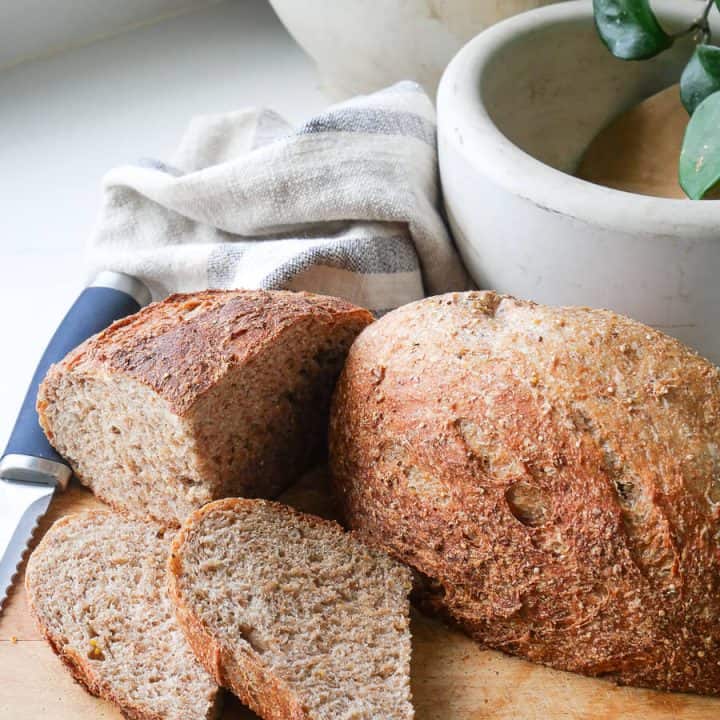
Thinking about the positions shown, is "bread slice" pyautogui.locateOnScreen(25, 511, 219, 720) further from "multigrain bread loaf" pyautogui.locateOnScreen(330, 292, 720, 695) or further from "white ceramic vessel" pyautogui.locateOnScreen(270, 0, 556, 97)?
"white ceramic vessel" pyautogui.locateOnScreen(270, 0, 556, 97)

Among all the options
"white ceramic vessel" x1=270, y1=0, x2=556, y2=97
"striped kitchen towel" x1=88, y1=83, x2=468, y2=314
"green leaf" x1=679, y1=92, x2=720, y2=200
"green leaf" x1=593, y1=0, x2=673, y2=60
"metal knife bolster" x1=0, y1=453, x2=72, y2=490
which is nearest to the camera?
"green leaf" x1=679, y1=92, x2=720, y2=200

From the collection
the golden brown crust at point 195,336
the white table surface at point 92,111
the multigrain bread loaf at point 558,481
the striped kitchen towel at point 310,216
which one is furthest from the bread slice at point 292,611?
the white table surface at point 92,111

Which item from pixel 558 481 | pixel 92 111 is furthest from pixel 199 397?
pixel 92 111

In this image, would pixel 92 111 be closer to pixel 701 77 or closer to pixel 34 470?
pixel 34 470

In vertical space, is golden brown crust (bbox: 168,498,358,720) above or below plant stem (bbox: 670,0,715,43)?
below

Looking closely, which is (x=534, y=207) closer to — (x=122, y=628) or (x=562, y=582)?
(x=562, y=582)

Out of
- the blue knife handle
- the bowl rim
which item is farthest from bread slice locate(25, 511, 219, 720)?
the bowl rim

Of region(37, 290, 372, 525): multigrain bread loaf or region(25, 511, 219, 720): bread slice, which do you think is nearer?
region(25, 511, 219, 720): bread slice

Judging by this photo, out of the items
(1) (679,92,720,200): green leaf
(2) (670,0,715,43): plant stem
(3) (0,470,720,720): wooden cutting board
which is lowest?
(3) (0,470,720,720): wooden cutting board
